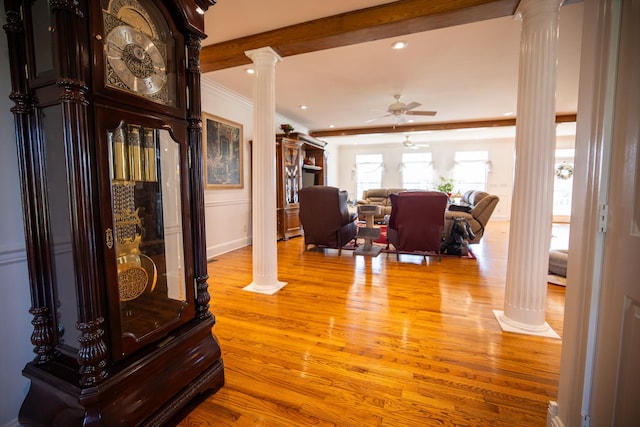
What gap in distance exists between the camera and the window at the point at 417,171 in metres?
9.59

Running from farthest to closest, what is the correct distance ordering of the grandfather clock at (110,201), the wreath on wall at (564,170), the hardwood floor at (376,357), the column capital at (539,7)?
1. the wreath on wall at (564,170)
2. the column capital at (539,7)
3. the hardwood floor at (376,357)
4. the grandfather clock at (110,201)

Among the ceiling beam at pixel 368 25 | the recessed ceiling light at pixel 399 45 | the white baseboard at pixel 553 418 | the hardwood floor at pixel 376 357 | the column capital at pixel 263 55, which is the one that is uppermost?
the recessed ceiling light at pixel 399 45

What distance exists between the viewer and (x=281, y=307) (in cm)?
256

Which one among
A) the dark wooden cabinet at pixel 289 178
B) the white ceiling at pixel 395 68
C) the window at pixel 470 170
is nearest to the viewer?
the white ceiling at pixel 395 68

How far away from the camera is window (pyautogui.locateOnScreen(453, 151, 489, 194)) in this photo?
9.07 m

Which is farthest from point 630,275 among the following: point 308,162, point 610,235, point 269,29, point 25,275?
point 308,162

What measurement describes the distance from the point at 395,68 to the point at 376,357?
349 cm

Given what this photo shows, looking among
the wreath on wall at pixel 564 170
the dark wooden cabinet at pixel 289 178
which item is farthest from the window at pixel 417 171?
the dark wooden cabinet at pixel 289 178

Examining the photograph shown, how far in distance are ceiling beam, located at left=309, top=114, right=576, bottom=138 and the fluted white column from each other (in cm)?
492

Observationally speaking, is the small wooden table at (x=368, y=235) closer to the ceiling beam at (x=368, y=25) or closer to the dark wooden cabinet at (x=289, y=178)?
the dark wooden cabinet at (x=289, y=178)

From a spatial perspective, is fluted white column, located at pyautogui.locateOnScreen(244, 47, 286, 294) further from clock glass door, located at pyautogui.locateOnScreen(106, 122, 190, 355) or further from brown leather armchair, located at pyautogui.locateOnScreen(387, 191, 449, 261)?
brown leather armchair, located at pyautogui.locateOnScreen(387, 191, 449, 261)

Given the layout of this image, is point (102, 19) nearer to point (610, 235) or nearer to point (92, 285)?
point (92, 285)

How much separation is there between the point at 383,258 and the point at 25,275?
379cm

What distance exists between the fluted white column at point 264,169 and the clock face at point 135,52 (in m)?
1.56
